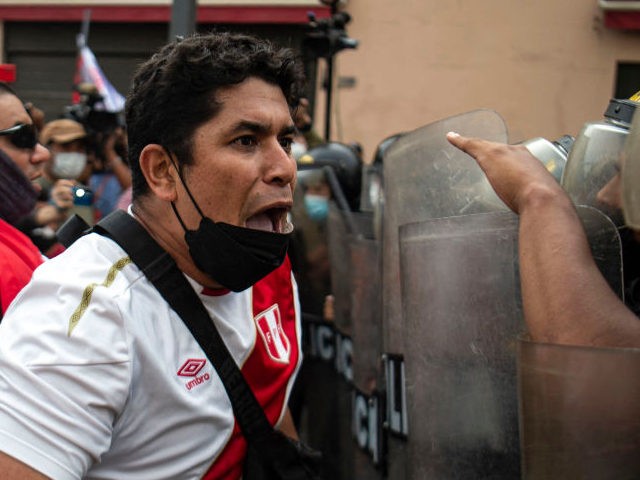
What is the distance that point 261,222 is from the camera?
2.02 metres

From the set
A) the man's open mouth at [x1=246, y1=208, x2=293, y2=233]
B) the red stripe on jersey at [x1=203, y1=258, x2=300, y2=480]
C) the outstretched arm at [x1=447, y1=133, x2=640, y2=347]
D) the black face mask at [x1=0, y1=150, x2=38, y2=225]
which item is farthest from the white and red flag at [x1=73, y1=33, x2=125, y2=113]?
the outstretched arm at [x1=447, y1=133, x2=640, y2=347]

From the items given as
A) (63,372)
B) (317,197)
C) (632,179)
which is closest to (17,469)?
(63,372)

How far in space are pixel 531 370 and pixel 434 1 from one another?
32.6ft

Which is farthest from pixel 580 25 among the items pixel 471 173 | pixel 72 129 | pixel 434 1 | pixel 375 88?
pixel 471 173

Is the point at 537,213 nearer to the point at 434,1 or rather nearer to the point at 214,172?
the point at 214,172

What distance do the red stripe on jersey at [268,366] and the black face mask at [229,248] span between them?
0.23m

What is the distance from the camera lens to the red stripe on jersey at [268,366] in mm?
1997

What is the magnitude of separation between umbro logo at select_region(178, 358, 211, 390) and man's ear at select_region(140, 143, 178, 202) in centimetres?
35

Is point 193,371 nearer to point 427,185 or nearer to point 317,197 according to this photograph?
point 427,185

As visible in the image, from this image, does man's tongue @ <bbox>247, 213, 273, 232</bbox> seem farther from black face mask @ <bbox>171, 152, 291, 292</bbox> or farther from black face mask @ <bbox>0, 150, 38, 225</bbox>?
black face mask @ <bbox>0, 150, 38, 225</bbox>

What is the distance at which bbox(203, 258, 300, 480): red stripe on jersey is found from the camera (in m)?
2.00

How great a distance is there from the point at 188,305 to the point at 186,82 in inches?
17.8

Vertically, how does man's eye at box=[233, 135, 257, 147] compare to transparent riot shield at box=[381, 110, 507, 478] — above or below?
above

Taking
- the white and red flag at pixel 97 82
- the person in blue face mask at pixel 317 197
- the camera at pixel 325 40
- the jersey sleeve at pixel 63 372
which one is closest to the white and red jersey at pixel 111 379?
the jersey sleeve at pixel 63 372
